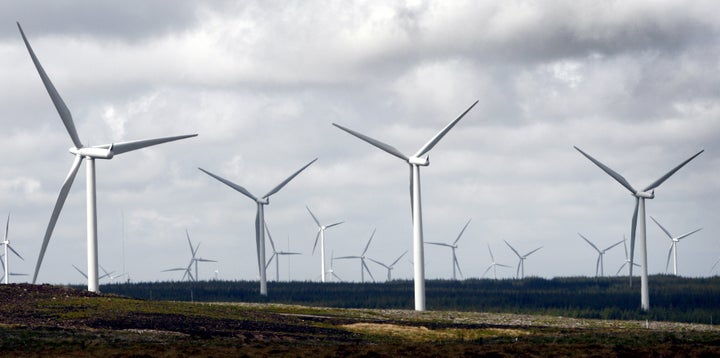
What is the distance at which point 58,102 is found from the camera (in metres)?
110

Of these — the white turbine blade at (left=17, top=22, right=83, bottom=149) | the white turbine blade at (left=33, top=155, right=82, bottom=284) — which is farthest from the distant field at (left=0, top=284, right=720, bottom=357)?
the white turbine blade at (left=17, top=22, right=83, bottom=149)

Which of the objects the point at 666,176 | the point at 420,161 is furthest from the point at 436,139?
the point at 666,176

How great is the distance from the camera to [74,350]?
73.8 metres

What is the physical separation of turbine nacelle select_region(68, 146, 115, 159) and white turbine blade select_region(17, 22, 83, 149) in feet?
2.65

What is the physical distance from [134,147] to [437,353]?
175 feet

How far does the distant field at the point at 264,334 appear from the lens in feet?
249

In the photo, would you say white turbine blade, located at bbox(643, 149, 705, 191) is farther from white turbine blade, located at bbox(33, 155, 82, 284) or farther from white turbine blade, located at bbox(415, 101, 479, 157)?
white turbine blade, located at bbox(33, 155, 82, 284)

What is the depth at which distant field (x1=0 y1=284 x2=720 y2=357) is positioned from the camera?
76000 millimetres

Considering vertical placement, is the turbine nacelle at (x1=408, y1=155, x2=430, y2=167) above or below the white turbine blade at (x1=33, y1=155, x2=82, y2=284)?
above

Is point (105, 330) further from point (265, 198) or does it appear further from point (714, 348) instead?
point (265, 198)

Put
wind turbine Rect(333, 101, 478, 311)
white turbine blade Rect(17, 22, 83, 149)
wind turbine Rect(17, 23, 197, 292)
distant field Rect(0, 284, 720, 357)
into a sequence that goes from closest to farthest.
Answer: distant field Rect(0, 284, 720, 357) → white turbine blade Rect(17, 22, 83, 149) → wind turbine Rect(17, 23, 197, 292) → wind turbine Rect(333, 101, 478, 311)

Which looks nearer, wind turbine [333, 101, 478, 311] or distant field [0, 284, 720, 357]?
distant field [0, 284, 720, 357]

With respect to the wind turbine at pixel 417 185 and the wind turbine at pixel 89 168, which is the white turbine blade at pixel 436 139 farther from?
the wind turbine at pixel 89 168

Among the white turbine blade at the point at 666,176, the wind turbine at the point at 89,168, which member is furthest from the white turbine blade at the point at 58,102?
the white turbine blade at the point at 666,176
